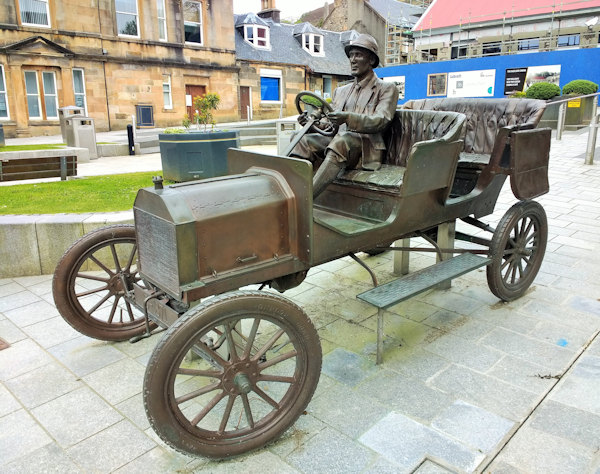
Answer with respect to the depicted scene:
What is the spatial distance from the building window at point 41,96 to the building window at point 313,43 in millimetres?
16267

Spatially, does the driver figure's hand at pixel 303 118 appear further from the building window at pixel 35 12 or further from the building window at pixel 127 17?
the building window at pixel 127 17

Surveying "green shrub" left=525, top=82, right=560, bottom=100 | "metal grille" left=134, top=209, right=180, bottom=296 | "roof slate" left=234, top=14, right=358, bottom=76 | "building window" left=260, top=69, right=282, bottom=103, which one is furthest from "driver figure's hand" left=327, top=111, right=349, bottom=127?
"building window" left=260, top=69, right=282, bottom=103

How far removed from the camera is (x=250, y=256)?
2.79 m

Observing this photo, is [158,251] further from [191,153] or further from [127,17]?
[127,17]

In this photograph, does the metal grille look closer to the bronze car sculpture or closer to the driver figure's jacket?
the bronze car sculpture

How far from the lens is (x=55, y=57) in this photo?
1891 cm

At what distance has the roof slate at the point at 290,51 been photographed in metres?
27.2

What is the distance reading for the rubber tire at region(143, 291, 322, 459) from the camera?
2.17 meters

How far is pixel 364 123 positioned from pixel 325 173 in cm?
48

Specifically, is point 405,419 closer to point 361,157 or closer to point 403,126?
point 361,157

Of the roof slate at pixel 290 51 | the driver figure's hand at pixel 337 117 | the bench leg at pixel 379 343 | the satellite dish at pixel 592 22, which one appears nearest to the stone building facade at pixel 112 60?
the roof slate at pixel 290 51

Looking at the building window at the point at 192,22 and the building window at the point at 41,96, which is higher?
the building window at the point at 192,22

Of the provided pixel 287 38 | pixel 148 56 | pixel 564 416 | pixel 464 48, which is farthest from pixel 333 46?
pixel 564 416

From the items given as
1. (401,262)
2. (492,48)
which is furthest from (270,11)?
(401,262)
